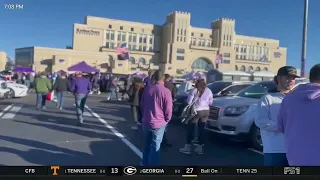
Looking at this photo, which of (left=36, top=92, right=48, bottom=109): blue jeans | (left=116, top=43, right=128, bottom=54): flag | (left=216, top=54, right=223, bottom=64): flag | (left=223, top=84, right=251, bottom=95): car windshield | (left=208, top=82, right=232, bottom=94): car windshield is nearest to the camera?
(left=116, top=43, right=128, bottom=54): flag

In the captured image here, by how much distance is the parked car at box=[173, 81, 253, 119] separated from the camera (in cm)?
789

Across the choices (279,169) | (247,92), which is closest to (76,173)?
(279,169)

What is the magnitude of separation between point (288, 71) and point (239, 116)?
9.71 ft

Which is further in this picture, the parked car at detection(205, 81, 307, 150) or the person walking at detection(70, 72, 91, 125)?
the person walking at detection(70, 72, 91, 125)

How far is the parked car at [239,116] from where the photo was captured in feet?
16.0

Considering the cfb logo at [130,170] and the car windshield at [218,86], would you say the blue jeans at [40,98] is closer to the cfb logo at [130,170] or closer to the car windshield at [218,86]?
the car windshield at [218,86]

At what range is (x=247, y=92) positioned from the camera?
5727mm

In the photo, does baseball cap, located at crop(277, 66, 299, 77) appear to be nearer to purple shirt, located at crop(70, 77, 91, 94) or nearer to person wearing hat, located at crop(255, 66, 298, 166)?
person wearing hat, located at crop(255, 66, 298, 166)

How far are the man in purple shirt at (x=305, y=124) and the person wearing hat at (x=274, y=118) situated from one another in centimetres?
A: 33

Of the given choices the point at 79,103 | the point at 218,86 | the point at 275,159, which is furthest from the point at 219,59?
the point at 218,86

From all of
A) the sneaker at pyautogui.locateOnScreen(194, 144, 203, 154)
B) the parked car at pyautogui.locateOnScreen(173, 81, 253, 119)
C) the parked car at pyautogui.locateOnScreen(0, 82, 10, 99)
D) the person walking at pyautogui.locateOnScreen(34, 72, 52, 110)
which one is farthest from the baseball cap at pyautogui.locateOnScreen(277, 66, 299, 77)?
the parked car at pyautogui.locateOnScreen(0, 82, 10, 99)

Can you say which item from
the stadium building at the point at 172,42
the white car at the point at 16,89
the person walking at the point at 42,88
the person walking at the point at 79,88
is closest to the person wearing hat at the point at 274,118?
the stadium building at the point at 172,42

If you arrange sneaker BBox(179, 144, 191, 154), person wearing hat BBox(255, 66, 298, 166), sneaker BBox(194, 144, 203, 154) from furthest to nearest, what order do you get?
sneaker BBox(179, 144, 191, 154) < sneaker BBox(194, 144, 203, 154) < person wearing hat BBox(255, 66, 298, 166)

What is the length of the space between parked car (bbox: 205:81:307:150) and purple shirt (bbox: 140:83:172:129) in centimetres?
154
